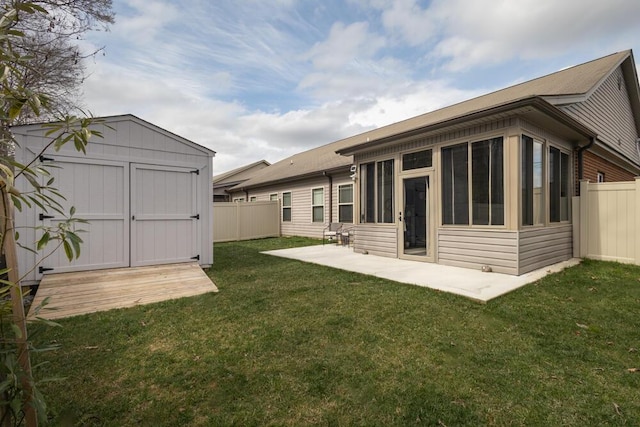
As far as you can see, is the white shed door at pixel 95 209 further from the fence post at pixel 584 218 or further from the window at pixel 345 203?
the fence post at pixel 584 218

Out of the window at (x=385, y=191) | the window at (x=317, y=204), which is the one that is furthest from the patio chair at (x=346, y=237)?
the window at (x=385, y=191)

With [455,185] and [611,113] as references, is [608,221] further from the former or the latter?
[611,113]

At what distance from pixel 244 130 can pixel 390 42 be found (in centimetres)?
2267

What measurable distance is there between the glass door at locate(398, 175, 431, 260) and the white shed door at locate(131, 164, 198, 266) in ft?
15.8

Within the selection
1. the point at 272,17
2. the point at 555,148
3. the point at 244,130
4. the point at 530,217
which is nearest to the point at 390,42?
the point at 272,17

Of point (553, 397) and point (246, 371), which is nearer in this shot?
point (553, 397)

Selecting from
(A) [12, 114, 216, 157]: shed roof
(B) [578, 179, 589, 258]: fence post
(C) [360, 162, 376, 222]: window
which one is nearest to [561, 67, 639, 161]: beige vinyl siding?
(B) [578, 179, 589, 258]: fence post

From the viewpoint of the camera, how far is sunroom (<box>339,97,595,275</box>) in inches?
216

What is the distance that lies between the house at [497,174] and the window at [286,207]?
6437 mm

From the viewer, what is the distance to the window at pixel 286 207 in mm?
14531

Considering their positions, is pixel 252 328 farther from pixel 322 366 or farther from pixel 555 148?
pixel 555 148

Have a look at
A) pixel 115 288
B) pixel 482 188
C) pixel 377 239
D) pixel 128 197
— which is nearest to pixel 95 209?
pixel 128 197

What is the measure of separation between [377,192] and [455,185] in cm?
214

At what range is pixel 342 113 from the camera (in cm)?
2697
